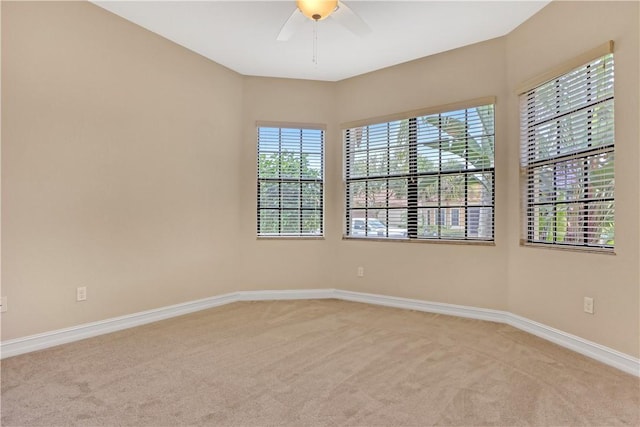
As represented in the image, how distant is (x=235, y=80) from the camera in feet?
14.5

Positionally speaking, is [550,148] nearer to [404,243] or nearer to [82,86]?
[404,243]

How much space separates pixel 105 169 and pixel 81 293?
1086mm

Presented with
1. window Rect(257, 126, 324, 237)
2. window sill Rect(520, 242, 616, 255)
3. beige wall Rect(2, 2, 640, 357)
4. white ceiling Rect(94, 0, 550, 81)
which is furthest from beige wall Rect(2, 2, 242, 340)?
window sill Rect(520, 242, 616, 255)

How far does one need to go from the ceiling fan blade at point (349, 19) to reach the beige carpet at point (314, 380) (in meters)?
2.40

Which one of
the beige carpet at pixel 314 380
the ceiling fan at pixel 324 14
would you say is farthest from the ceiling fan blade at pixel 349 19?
the beige carpet at pixel 314 380

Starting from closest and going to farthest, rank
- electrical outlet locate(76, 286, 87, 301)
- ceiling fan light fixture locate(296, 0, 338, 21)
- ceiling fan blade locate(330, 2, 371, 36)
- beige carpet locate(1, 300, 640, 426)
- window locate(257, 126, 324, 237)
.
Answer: beige carpet locate(1, 300, 640, 426), ceiling fan light fixture locate(296, 0, 338, 21), ceiling fan blade locate(330, 2, 371, 36), electrical outlet locate(76, 286, 87, 301), window locate(257, 126, 324, 237)

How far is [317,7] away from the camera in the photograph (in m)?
2.28

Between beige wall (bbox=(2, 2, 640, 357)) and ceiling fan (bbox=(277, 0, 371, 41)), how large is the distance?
166 cm

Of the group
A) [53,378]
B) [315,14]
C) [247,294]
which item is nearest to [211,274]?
[247,294]

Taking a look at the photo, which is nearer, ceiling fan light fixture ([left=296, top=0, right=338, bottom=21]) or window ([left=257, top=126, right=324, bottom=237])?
ceiling fan light fixture ([left=296, top=0, right=338, bottom=21])

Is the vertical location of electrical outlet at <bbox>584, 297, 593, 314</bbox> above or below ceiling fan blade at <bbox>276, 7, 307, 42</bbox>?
→ below

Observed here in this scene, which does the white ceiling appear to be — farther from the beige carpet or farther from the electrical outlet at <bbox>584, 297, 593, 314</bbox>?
the beige carpet

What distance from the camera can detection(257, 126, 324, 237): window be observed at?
455cm

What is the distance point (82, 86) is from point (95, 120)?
28 centimetres
